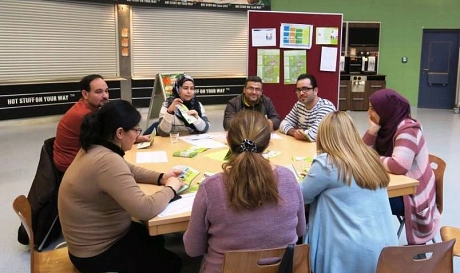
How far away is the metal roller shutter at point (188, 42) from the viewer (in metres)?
9.91

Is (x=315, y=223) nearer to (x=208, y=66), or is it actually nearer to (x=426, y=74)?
(x=208, y=66)

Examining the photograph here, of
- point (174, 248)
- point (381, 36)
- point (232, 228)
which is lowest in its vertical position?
point (174, 248)

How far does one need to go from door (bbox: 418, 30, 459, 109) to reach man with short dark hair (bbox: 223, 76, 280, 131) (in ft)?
28.4

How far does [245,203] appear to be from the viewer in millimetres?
1663

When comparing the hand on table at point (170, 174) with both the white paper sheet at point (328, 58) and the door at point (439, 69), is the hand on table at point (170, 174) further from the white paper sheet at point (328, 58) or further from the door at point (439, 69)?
the door at point (439, 69)

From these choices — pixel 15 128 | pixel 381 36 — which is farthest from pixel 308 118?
pixel 381 36

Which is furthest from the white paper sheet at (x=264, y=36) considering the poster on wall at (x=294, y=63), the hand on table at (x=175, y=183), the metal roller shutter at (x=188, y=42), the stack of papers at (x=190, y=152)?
the metal roller shutter at (x=188, y=42)

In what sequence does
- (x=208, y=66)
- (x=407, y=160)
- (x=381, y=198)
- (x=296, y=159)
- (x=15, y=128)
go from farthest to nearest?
1. (x=208, y=66)
2. (x=15, y=128)
3. (x=296, y=159)
4. (x=407, y=160)
5. (x=381, y=198)

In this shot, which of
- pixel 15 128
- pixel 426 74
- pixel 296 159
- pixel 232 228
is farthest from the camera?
pixel 426 74

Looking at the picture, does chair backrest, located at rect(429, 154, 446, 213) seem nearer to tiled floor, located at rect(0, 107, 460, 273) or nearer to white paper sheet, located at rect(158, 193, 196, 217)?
tiled floor, located at rect(0, 107, 460, 273)

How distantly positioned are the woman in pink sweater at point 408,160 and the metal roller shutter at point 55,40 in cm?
761

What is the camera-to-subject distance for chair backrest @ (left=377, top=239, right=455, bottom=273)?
1669 mm

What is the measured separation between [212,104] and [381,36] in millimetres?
4786

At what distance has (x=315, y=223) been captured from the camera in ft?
6.68
